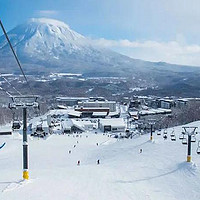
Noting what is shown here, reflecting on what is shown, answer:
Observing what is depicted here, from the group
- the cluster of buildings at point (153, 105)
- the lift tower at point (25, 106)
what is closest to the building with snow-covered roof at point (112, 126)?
the cluster of buildings at point (153, 105)

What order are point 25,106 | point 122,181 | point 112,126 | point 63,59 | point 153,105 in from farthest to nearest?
point 63,59, point 153,105, point 112,126, point 122,181, point 25,106

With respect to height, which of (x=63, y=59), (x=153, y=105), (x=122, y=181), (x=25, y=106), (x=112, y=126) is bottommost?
(x=112, y=126)

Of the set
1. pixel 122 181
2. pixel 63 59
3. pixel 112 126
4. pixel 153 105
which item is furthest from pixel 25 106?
pixel 63 59

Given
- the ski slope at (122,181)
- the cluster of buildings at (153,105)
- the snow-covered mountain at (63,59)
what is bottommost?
the cluster of buildings at (153,105)

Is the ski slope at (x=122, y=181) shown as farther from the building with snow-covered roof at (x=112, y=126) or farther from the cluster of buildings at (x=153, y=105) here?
the cluster of buildings at (x=153, y=105)

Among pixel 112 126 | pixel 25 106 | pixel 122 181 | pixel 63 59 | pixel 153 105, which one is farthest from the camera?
pixel 63 59

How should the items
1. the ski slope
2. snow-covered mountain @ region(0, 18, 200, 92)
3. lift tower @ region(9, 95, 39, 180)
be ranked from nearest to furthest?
1. the ski slope
2. lift tower @ region(9, 95, 39, 180)
3. snow-covered mountain @ region(0, 18, 200, 92)

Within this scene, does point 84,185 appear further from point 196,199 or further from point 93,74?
point 93,74

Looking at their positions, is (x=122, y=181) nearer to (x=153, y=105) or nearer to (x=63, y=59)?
(x=153, y=105)

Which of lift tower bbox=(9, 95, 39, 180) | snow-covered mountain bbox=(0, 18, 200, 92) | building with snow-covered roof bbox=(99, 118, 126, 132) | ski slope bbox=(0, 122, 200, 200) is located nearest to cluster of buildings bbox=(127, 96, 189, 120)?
building with snow-covered roof bbox=(99, 118, 126, 132)

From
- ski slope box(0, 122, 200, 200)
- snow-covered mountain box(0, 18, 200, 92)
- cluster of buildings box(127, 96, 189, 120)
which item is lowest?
cluster of buildings box(127, 96, 189, 120)

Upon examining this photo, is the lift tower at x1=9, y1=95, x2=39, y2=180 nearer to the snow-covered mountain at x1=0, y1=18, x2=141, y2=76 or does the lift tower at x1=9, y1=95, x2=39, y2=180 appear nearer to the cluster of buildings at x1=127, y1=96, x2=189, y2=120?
the cluster of buildings at x1=127, y1=96, x2=189, y2=120

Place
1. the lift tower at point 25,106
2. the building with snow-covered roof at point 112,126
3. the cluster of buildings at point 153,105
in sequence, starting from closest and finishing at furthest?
the lift tower at point 25,106
the building with snow-covered roof at point 112,126
the cluster of buildings at point 153,105
